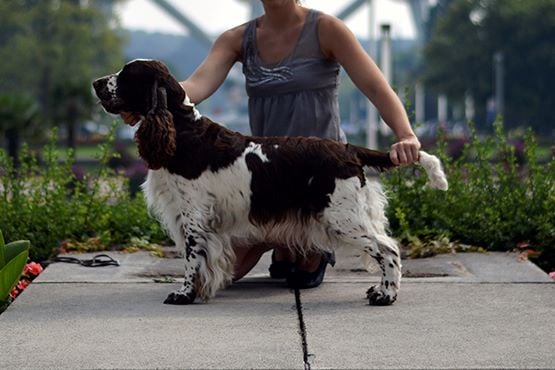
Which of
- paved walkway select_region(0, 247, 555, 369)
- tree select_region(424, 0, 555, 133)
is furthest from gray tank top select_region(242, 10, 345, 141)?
tree select_region(424, 0, 555, 133)

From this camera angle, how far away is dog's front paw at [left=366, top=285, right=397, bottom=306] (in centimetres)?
552

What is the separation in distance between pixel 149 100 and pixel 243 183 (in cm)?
62

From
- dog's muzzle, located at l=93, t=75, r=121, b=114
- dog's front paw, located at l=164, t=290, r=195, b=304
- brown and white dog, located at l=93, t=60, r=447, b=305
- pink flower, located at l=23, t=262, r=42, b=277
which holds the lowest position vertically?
pink flower, located at l=23, t=262, r=42, b=277

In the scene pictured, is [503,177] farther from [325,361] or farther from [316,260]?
[325,361]

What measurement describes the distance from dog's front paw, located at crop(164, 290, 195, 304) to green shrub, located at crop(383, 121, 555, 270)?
7.40 feet

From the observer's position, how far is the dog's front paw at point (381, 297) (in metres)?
5.52

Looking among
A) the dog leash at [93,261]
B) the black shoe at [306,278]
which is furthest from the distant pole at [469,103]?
the black shoe at [306,278]

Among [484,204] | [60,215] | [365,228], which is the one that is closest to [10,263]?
[365,228]

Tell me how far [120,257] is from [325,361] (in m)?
3.11

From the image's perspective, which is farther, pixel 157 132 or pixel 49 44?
pixel 49 44

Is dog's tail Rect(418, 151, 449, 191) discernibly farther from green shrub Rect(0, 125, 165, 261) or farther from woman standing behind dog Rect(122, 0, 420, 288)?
green shrub Rect(0, 125, 165, 261)

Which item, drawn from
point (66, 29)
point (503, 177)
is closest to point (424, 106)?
point (66, 29)

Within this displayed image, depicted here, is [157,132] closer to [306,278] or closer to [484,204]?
[306,278]

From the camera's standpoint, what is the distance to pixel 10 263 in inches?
214
